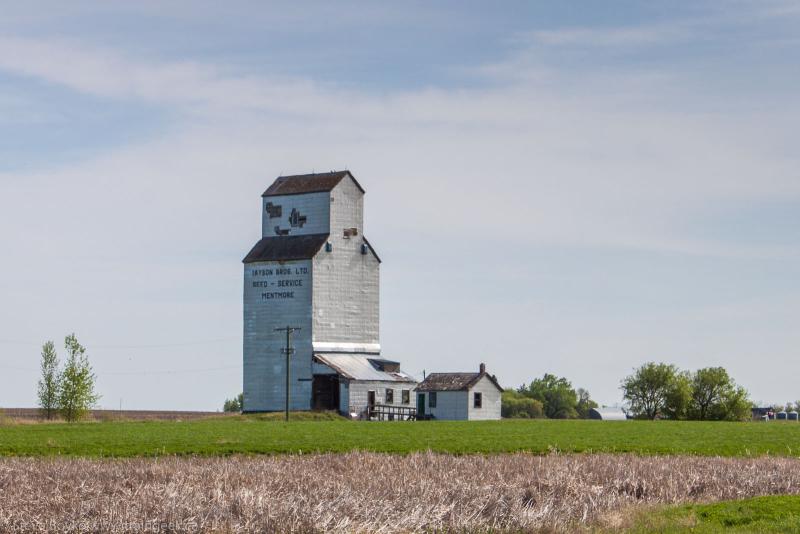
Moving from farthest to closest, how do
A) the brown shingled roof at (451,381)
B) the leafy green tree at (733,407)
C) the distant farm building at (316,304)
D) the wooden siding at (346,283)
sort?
the leafy green tree at (733,407) < the wooden siding at (346,283) < the brown shingled roof at (451,381) < the distant farm building at (316,304)

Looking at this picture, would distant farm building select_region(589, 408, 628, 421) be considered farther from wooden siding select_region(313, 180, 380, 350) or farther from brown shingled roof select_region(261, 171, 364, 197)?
brown shingled roof select_region(261, 171, 364, 197)

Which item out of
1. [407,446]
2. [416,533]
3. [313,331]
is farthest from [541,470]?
[313,331]

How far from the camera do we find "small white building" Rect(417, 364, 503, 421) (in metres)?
88.2

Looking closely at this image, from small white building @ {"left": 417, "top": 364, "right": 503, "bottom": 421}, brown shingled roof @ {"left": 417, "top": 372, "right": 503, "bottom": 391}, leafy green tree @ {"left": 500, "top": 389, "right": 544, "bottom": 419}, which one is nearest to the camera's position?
small white building @ {"left": 417, "top": 364, "right": 503, "bottom": 421}

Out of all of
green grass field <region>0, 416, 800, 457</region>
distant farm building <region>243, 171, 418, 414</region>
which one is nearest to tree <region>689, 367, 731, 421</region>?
distant farm building <region>243, 171, 418, 414</region>

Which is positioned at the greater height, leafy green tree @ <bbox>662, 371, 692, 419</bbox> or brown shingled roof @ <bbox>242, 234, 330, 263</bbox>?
brown shingled roof @ <bbox>242, 234, 330, 263</bbox>

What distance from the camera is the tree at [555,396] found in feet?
476

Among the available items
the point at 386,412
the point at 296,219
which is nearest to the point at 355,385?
the point at 386,412

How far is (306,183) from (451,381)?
17293 millimetres

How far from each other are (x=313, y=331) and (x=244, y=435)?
120ft

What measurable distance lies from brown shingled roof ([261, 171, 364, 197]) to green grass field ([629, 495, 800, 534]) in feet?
217

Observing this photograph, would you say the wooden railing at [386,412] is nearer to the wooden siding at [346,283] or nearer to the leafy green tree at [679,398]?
the wooden siding at [346,283]

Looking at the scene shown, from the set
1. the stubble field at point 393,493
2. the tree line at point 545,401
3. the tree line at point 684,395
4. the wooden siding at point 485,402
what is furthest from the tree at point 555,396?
the stubble field at point 393,493

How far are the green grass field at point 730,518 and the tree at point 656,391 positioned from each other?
8703 cm
